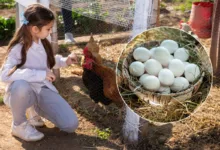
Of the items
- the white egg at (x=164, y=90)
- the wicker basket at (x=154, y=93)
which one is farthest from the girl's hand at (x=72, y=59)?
the white egg at (x=164, y=90)

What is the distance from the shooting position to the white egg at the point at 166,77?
2291mm

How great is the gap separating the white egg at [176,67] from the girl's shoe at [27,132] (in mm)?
1210

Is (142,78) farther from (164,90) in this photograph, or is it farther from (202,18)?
(202,18)

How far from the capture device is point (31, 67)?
2.91m

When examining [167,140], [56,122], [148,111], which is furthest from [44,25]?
[167,140]

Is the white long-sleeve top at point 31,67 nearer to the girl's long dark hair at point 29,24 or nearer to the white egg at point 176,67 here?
the girl's long dark hair at point 29,24

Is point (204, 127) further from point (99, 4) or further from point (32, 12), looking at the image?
point (32, 12)

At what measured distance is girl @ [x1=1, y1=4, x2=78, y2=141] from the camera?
2.75m

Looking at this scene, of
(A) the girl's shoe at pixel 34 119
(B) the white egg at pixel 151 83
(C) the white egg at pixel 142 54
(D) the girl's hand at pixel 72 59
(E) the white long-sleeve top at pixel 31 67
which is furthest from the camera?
(A) the girl's shoe at pixel 34 119

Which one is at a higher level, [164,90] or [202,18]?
[164,90]

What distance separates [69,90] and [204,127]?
4.57ft

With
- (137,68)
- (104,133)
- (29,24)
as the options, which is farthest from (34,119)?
(137,68)

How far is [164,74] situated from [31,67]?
112 cm

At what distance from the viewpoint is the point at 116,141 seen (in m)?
2.91
